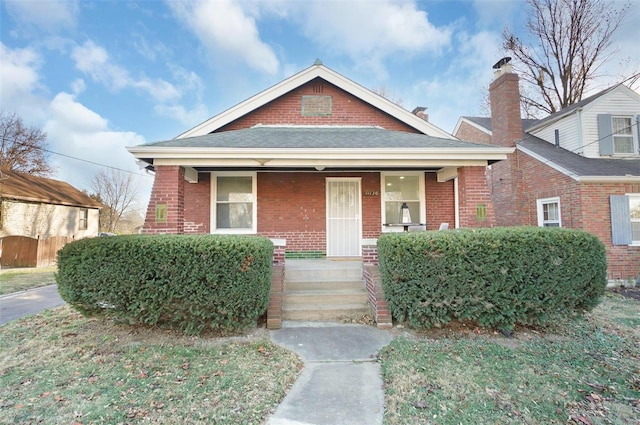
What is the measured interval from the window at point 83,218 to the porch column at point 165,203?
60.0 ft

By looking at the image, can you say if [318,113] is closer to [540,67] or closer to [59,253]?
[59,253]

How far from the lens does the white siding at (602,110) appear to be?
10055 mm

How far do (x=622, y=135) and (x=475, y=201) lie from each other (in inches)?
328

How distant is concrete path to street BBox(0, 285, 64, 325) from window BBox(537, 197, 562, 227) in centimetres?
1326

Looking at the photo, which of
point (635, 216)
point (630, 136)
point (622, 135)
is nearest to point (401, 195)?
point (635, 216)

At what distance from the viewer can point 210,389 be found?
9.41ft

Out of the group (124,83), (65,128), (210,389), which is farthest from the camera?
(65,128)

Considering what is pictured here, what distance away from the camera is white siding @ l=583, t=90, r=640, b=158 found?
10055 mm

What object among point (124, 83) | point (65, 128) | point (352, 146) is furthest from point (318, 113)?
point (65, 128)

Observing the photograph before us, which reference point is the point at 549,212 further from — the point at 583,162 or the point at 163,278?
the point at 163,278

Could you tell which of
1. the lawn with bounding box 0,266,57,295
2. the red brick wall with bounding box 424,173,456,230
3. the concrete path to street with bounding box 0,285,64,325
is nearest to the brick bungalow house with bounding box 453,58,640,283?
the red brick wall with bounding box 424,173,456,230

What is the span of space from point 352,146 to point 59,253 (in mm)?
4968

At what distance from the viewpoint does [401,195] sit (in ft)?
27.4

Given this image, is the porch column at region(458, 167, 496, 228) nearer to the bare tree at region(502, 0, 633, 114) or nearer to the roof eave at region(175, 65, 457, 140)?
the roof eave at region(175, 65, 457, 140)
